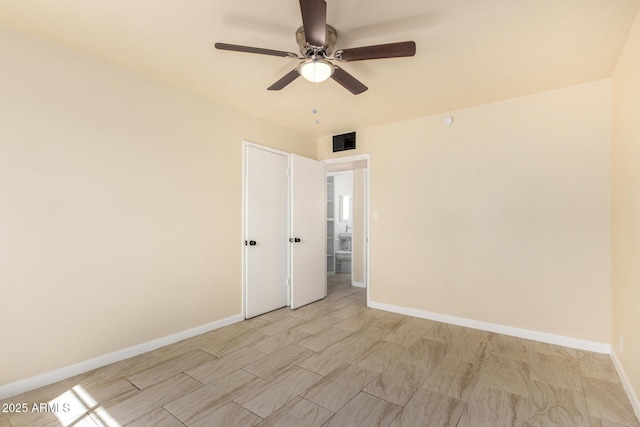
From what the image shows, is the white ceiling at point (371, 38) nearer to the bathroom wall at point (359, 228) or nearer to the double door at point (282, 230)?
the double door at point (282, 230)

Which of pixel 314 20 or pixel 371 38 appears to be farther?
pixel 371 38

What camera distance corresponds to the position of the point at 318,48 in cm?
192

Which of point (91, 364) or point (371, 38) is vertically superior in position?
point (371, 38)

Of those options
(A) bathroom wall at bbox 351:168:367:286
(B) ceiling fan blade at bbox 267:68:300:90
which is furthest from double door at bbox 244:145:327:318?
Result: (B) ceiling fan blade at bbox 267:68:300:90

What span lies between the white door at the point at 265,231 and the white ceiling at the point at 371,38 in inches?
39.1

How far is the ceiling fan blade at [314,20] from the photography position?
59.4 inches

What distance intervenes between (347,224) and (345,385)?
533 cm

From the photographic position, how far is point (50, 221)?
2.19 metres

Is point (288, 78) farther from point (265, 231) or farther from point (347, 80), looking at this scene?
point (265, 231)

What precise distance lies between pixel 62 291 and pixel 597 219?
14.9 feet

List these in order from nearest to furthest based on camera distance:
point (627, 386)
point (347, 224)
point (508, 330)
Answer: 1. point (627, 386)
2. point (508, 330)
3. point (347, 224)

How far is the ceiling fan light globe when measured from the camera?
2078 millimetres

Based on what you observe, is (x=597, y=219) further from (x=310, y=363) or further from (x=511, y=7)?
(x=310, y=363)

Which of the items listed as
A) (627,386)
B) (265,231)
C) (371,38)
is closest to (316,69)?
(371,38)
